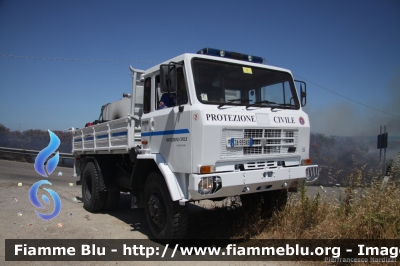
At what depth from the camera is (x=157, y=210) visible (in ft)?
16.4

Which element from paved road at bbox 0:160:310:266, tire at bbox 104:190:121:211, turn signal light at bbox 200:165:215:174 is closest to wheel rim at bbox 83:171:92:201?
paved road at bbox 0:160:310:266

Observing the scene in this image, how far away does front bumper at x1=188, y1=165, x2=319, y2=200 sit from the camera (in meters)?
4.21

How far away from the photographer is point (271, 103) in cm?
525

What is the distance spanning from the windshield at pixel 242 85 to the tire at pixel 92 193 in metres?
3.82

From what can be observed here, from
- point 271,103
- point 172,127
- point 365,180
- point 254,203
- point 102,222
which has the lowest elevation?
point 102,222

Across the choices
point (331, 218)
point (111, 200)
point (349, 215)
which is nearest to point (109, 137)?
point (111, 200)

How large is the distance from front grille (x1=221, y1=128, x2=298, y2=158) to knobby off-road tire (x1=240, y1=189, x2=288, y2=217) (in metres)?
0.92

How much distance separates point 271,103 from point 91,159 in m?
4.50

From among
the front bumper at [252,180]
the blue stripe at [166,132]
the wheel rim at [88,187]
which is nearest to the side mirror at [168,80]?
the blue stripe at [166,132]

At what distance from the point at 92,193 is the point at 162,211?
2.96 metres

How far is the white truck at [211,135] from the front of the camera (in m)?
4.32

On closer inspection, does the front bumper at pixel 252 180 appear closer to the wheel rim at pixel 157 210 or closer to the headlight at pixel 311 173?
the headlight at pixel 311 173

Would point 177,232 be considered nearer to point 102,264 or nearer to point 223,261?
point 223,261

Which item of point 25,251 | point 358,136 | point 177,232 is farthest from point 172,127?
point 358,136
